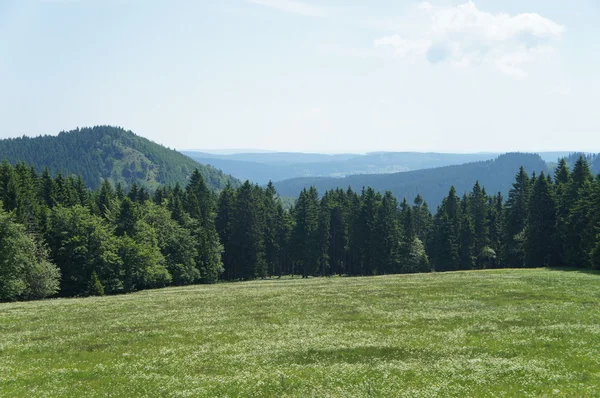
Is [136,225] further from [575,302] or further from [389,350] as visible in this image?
[575,302]

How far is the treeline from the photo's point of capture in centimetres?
7194

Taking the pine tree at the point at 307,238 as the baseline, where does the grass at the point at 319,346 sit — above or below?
above

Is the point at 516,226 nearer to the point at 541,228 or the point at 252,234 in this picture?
the point at 541,228

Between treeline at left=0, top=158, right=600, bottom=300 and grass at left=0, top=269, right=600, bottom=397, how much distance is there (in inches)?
765

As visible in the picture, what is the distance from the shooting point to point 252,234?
114 meters

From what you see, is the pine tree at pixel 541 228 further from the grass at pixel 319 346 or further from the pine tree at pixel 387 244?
the grass at pixel 319 346

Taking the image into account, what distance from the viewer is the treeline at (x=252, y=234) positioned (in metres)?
71.9

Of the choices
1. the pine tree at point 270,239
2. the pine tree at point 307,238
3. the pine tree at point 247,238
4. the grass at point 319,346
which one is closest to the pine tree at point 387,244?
the pine tree at point 307,238

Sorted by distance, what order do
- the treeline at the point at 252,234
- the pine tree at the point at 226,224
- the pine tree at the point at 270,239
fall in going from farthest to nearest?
the pine tree at the point at 270,239
the pine tree at the point at 226,224
the treeline at the point at 252,234

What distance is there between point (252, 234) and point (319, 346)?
82932 millimetres

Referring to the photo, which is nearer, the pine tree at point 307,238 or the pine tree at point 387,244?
the pine tree at point 387,244

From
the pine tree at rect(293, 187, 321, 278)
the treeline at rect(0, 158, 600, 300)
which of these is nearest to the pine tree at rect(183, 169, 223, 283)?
the treeline at rect(0, 158, 600, 300)

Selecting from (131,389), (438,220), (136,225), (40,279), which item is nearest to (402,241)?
(438,220)

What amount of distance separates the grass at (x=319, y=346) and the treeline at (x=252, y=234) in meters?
19.4
